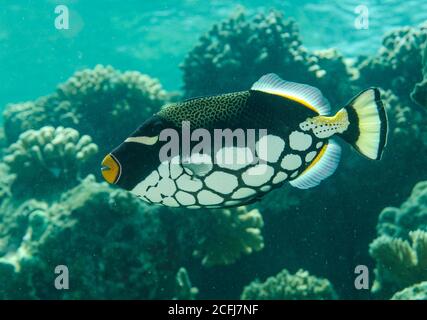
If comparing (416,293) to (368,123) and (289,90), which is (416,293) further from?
(289,90)

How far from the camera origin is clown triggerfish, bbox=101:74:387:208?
1.56 metres

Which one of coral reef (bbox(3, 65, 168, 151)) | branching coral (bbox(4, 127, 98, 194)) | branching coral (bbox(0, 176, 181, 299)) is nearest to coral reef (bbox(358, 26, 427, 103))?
coral reef (bbox(3, 65, 168, 151))

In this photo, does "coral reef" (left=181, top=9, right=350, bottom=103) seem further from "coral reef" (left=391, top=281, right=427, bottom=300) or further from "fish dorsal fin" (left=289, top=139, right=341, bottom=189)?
"fish dorsal fin" (left=289, top=139, right=341, bottom=189)

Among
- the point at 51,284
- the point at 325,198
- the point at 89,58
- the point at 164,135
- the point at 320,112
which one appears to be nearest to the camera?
the point at 164,135

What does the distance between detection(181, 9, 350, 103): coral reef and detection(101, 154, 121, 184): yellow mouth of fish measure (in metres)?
7.26

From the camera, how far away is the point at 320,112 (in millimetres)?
1762

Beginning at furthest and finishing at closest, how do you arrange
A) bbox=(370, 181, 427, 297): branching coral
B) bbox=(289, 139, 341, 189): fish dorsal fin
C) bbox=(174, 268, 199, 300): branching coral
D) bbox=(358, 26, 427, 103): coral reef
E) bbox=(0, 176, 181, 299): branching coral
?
bbox=(358, 26, 427, 103): coral reef < bbox=(174, 268, 199, 300): branching coral < bbox=(370, 181, 427, 297): branching coral < bbox=(0, 176, 181, 299): branching coral < bbox=(289, 139, 341, 189): fish dorsal fin

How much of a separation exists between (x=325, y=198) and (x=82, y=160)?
4.27 metres

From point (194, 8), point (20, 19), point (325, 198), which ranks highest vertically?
point (20, 19)

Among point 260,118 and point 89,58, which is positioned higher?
point 89,58

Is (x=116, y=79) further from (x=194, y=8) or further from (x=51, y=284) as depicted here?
(x=194, y=8)

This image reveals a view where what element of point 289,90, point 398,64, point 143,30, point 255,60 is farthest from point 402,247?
point 143,30

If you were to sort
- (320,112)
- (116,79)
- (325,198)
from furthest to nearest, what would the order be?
(116,79)
(325,198)
(320,112)
